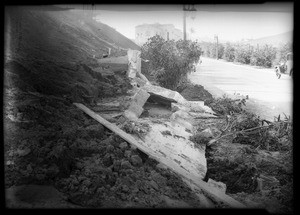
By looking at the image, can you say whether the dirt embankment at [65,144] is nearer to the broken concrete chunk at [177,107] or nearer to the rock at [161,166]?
the rock at [161,166]

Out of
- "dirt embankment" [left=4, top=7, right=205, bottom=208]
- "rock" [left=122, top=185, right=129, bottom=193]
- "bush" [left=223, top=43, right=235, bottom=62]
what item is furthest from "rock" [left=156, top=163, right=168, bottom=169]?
"bush" [left=223, top=43, right=235, bottom=62]

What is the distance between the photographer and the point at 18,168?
3672mm

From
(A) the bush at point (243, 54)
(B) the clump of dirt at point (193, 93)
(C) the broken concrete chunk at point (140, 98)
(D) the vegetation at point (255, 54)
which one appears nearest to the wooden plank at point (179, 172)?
(C) the broken concrete chunk at point (140, 98)

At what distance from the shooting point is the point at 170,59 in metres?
9.95

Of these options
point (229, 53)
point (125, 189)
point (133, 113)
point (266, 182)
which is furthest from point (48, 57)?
point (229, 53)

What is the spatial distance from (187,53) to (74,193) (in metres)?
7.89

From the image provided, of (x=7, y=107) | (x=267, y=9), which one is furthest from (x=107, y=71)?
(x=267, y=9)

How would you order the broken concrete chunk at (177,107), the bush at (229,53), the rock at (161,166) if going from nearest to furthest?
the rock at (161,166), the broken concrete chunk at (177,107), the bush at (229,53)

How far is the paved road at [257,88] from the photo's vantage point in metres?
8.77

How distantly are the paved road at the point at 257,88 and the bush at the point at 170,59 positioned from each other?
1578 mm

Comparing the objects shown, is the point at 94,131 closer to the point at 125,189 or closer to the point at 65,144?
the point at 65,144

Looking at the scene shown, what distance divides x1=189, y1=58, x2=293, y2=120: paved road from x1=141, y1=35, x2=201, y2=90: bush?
1578 millimetres

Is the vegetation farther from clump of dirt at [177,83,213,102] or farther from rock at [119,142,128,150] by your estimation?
rock at [119,142,128,150]
